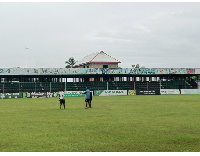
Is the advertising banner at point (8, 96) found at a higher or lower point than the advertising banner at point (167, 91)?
lower

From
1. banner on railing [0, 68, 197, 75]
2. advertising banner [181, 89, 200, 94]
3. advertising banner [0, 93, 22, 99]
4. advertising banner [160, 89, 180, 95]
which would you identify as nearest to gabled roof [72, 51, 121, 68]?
banner on railing [0, 68, 197, 75]

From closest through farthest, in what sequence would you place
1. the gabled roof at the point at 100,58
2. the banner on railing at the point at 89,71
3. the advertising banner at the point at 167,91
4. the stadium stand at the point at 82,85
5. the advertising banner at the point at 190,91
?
the advertising banner at the point at 167,91
the stadium stand at the point at 82,85
the banner on railing at the point at 89,71
the advertising banner at the point at 190,91
the gabled roof at the point at 100,58

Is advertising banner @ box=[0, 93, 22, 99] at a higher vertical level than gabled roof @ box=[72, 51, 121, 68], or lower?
lower

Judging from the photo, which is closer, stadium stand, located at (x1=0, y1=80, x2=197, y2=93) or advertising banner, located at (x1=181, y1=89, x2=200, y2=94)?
stadium stand, located at (x1=0, y1=80, x2=197, y2=93)

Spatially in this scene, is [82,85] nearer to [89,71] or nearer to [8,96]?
[89,71]

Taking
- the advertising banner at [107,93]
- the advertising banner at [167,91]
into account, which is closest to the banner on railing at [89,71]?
the advertising banner at [167,91]

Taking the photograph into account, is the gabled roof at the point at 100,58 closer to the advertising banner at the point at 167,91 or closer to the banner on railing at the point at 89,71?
the banner on railing at the point at 89,71

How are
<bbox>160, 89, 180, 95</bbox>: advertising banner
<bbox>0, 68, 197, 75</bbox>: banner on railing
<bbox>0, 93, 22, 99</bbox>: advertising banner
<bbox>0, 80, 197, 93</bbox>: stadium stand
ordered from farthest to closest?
<bbox>0, 68, 197, 75</bbox>: banner on railing
<bbox>0, 80, 197, 93</bbox>: stadium stand
<bbox>160, 89, 180, 95</bbox>: advertising banner
<bbox>0, 93, 22, 99</bbox>: advertising banner

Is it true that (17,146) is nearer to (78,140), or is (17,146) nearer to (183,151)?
(78,140)

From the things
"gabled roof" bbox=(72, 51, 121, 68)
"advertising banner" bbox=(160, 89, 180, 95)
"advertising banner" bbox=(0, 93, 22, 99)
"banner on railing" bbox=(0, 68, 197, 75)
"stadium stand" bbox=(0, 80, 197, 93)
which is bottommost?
"advertising banner" bbox=(0, 93, 22, 99)

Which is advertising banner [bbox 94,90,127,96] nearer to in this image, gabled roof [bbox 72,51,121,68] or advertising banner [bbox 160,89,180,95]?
advertising banner [bbox 160,89,180,95]

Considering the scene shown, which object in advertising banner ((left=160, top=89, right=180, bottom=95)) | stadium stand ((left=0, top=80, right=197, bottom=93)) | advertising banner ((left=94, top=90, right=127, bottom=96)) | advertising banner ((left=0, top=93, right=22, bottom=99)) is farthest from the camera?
stadium stand ((left=0, top=80, right=197, bottom=93))

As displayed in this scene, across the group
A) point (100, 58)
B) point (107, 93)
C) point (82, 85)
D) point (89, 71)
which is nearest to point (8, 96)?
point (107, 93)

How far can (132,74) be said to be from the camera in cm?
7494
